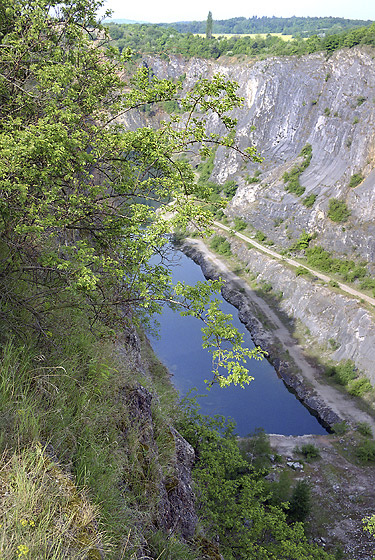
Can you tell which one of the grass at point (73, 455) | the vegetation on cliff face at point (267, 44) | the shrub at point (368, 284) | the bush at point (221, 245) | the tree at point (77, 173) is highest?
the vegetation on cliff face at point (267, 44)

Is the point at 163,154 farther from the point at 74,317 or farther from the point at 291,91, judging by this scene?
the point at 291,91

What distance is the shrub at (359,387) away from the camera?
33.5 m

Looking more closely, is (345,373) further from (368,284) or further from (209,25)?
(209,25)

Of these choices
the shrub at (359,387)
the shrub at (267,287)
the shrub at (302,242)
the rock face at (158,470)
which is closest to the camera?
the rock face at (158,470)

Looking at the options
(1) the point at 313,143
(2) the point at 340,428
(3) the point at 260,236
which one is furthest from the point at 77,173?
(1) the point at 313,143

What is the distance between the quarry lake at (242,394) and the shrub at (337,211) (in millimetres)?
20719

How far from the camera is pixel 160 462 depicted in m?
7.93

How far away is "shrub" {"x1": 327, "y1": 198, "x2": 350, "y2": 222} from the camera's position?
52.5 m

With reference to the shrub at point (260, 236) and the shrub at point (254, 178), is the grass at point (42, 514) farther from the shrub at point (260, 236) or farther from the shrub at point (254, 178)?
the shrub at point (254, 178)

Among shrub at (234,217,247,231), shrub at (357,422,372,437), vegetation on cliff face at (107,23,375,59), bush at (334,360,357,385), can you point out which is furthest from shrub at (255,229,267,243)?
shrub at (357,422,372,437)

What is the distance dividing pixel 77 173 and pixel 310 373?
111ft

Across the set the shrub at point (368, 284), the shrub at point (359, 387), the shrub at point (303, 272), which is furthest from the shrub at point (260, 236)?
the shrub at point (359, 387)

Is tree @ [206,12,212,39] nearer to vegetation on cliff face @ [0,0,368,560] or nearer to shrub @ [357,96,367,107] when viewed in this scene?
shrub @ [357,96,367,107]

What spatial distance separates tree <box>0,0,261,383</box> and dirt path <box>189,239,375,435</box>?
29125 mm
